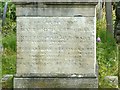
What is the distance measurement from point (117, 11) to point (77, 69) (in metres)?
4.01

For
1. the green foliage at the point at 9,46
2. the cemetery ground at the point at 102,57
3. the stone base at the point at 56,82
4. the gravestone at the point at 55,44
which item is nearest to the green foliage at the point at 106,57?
the cemetery ground at the point at 102,57

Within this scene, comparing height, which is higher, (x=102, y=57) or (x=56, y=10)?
(x=56, y=10)

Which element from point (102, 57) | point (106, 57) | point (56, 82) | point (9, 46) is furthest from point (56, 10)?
point (9, 46)

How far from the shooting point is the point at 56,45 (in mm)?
6137

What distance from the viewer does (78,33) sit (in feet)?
20.0

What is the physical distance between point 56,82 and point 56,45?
542mm

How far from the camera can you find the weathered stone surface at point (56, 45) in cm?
611

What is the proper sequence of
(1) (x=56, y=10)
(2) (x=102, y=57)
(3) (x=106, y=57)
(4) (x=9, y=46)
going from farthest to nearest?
1. (4) (x=9, y=46)
2. (3) (x=106, y=57)
3. (2) (x=102, y=57)
4. (1) (x=56, y=10)

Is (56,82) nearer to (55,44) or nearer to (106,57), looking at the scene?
(55,44)

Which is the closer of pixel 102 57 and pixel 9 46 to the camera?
pixel 102 57

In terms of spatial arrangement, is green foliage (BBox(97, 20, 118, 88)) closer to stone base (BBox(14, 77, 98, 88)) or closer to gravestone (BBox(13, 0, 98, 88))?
stone base (BBox(14, 77, 98, 88))

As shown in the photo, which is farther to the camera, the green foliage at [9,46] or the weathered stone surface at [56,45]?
the green foliage at [9,46]

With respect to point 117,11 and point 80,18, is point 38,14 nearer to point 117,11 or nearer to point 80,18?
point 80,18

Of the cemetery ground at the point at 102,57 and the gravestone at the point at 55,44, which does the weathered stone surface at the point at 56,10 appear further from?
the cemetery ground at the point at 102,57
